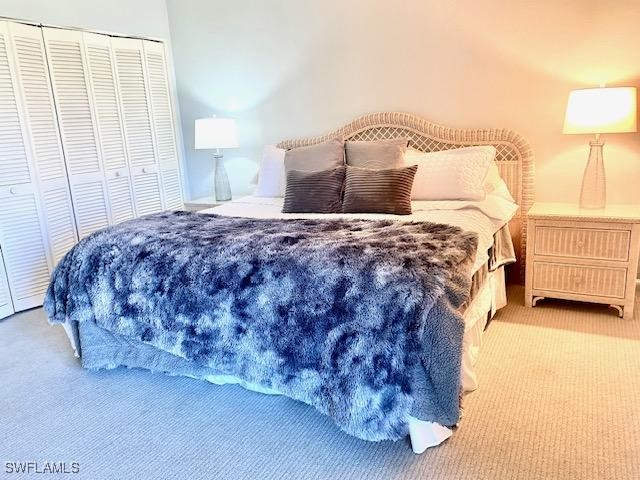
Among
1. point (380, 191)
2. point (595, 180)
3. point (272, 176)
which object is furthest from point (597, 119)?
point (272, 176)

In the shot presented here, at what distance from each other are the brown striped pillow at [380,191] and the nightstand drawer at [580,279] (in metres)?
0.92

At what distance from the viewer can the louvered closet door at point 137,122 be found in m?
3.98

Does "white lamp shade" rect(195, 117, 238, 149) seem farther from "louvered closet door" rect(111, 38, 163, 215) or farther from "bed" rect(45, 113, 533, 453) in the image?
"bed" rect(45, 113, 533, 453)

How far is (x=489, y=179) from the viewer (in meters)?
3.12

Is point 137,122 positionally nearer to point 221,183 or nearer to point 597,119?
point 221,183

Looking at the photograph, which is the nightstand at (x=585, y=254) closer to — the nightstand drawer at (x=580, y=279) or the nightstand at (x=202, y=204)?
the nightstand drawer at (x=580, y=279)

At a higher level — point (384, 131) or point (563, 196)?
point (384, 131)

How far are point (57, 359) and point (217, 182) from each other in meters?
2.01

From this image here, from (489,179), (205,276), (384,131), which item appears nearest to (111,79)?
(384,131)

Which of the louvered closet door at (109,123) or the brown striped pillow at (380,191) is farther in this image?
the louvered closet door at (109,123)

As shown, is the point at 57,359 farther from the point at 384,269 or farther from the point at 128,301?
the point at 384,269

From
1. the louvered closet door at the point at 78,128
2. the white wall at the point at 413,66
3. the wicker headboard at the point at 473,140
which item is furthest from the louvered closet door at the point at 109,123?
the wicker headboard at the point at 473,140

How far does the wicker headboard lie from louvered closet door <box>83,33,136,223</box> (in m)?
1.86

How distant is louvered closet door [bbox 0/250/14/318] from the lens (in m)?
3.26
